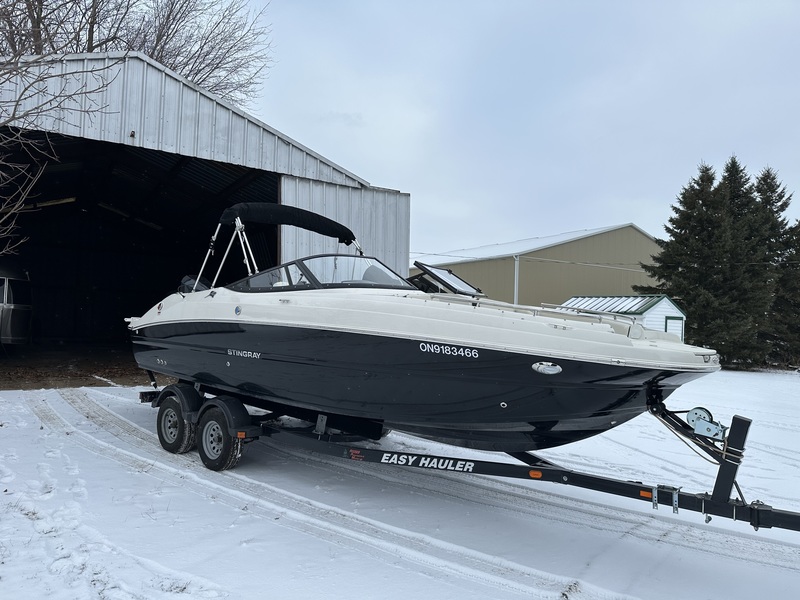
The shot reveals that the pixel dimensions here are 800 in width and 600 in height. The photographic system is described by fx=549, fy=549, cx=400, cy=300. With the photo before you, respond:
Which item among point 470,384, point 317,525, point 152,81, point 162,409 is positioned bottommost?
point 317,525

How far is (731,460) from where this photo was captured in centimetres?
307

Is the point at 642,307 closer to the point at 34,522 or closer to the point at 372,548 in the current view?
the point at 372,548

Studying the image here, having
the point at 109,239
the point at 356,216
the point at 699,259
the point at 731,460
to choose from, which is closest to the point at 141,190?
the point at 109,239

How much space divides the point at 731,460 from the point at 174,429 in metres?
5.10

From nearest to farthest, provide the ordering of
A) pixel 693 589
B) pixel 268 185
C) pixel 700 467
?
pixel 693 589 < pixel 700 467 < pixel 268 185

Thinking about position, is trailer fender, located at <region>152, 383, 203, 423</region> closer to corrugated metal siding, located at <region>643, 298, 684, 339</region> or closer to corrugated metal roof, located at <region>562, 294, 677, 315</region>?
corrugated metal roof, located at <region>562, 294, 677, 315</region>

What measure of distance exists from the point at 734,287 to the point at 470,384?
66.4ft

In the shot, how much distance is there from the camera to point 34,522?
3721 mm

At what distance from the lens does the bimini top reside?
5.87 m

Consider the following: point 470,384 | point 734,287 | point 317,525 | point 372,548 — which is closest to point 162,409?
point 317,525

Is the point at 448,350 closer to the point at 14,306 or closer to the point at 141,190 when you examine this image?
the point at 14,306

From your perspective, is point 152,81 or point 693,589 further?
point 152,81

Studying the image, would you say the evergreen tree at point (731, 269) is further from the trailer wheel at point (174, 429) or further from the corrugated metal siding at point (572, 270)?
the trailer wheel at point (174, 429)

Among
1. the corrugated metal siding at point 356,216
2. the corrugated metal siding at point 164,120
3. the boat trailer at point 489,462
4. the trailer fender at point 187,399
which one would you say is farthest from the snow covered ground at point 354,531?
the corrugated metal siding at point 164,120
